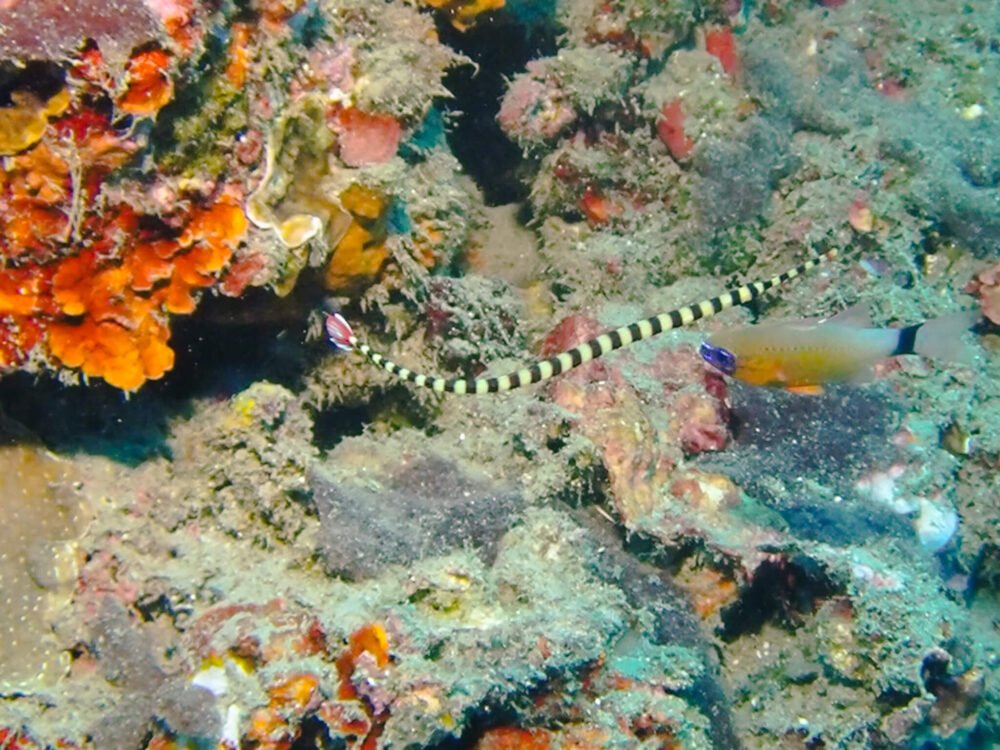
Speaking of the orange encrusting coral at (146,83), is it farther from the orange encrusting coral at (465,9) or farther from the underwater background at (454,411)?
the orange encrusting coral at (465,9)

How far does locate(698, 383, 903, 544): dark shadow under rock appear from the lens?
4.00m

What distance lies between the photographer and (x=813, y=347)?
300cm

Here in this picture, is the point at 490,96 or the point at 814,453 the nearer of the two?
the point at 814,453

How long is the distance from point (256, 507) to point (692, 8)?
4694 mm

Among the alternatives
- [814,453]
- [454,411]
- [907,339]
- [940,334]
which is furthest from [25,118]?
[814,453]

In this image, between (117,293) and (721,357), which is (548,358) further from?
(117,293)

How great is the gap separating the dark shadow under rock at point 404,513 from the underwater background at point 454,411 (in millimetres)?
19

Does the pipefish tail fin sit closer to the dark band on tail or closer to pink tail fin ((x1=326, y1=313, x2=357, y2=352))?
pink tail fin ((x1=326, y1=313, x2=357, y2=352))

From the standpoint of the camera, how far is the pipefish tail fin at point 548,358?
399cm

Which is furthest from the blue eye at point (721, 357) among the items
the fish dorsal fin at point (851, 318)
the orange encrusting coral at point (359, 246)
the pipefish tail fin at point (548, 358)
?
the orange encrusting coral at point (359, 246)

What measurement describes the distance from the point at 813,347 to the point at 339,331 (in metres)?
2.23

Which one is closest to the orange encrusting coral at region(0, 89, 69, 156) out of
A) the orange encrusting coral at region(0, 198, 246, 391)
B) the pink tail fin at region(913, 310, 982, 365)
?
the orange encrusting coral at region(0, 198, 246, 391)

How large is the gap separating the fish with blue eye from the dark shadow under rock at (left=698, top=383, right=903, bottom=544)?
41.1 inches

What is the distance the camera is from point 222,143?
314cm
